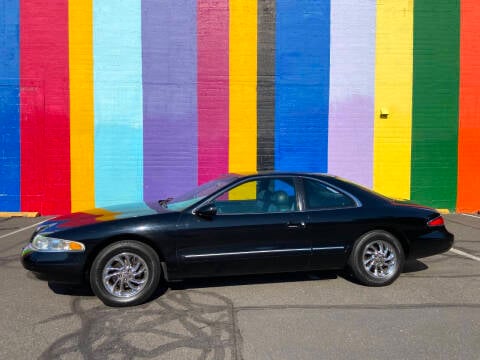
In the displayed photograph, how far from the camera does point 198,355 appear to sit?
3.33m

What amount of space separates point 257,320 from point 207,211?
1.25 meters

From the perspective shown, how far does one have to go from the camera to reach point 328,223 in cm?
497

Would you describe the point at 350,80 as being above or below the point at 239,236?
above

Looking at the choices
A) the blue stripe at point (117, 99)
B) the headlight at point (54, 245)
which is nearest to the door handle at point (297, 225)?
the headlight at point (54, 245)

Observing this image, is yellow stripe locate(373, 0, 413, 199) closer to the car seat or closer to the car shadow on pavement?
the car shadow on pavement

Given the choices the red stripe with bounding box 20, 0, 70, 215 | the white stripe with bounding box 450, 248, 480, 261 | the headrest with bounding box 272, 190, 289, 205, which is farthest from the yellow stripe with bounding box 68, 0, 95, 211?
the white stripe with bounding box 450, 248, 480, 261

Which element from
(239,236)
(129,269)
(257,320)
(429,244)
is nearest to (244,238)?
(239,236)

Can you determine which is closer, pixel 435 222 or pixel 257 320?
pixel 257 320

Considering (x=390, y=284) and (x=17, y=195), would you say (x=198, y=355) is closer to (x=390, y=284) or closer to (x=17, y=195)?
(x=390, y=284)

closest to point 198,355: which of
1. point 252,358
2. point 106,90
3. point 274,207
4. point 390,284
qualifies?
→ point 252,358

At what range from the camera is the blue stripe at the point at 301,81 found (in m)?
10.9

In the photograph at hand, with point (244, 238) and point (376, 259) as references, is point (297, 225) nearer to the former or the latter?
point (244, 238)

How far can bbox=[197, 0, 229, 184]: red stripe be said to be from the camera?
35.1 feet

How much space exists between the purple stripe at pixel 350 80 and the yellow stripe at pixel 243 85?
201 cm
